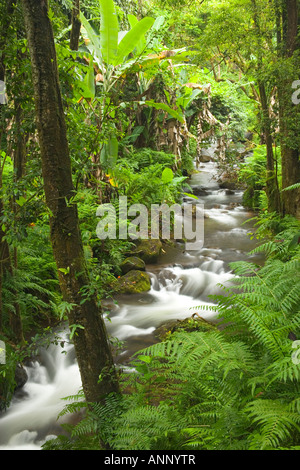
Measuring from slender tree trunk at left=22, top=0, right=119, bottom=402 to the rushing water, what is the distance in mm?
316

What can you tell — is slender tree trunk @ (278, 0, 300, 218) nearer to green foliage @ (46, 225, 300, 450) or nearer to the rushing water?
the rushing water

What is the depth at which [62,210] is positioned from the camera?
2.39 meters

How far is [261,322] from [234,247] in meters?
6.09

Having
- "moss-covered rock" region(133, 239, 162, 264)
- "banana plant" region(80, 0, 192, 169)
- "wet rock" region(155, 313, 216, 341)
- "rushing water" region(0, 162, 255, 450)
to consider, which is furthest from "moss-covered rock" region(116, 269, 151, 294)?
"banana plant" region(80, 0, 192, 169)

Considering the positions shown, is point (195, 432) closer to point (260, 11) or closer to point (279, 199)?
point (279, 199)

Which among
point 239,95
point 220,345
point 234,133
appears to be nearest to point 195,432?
point 220,345

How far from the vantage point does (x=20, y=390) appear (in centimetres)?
413

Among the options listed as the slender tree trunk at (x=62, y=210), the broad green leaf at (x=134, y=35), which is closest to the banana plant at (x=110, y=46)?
the broad green leaf at (x=134, y=35)

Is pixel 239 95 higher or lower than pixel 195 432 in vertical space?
higher

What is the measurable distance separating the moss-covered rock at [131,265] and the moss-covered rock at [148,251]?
0.40 metres

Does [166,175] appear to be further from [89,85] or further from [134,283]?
[89,85]

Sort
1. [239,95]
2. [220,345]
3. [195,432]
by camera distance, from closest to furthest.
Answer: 1. [195,432]
2. [220,345]
3. [239,95]

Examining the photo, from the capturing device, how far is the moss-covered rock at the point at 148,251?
787cm

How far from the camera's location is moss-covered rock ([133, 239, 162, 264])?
7.87 metres
